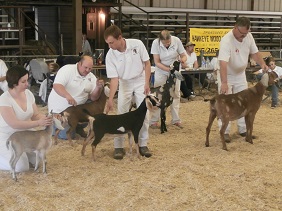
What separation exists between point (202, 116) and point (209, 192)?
4.25 metres

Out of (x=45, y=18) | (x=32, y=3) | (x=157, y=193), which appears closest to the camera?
(x=157, y=193)

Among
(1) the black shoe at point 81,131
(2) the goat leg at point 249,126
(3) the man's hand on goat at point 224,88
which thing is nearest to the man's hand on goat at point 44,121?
(1) the black shoe at point 81,131

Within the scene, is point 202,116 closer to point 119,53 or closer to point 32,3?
point 119,53

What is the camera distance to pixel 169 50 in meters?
7.31

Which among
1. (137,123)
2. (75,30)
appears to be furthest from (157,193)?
(75,30)

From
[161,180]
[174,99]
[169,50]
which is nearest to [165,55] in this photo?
[169,50]

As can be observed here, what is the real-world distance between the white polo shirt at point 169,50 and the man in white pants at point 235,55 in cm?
116

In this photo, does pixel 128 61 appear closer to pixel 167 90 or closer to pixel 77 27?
pixel 167 90

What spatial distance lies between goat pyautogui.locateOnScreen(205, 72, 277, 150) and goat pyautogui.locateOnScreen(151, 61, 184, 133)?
1098 millimetres

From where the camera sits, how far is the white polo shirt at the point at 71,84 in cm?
612

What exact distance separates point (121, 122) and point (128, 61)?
2.54 feet

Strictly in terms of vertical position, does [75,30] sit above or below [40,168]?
above

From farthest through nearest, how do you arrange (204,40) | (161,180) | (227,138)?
(204,40) → (227,138) → (161,180)

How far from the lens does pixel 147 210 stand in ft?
13.3
